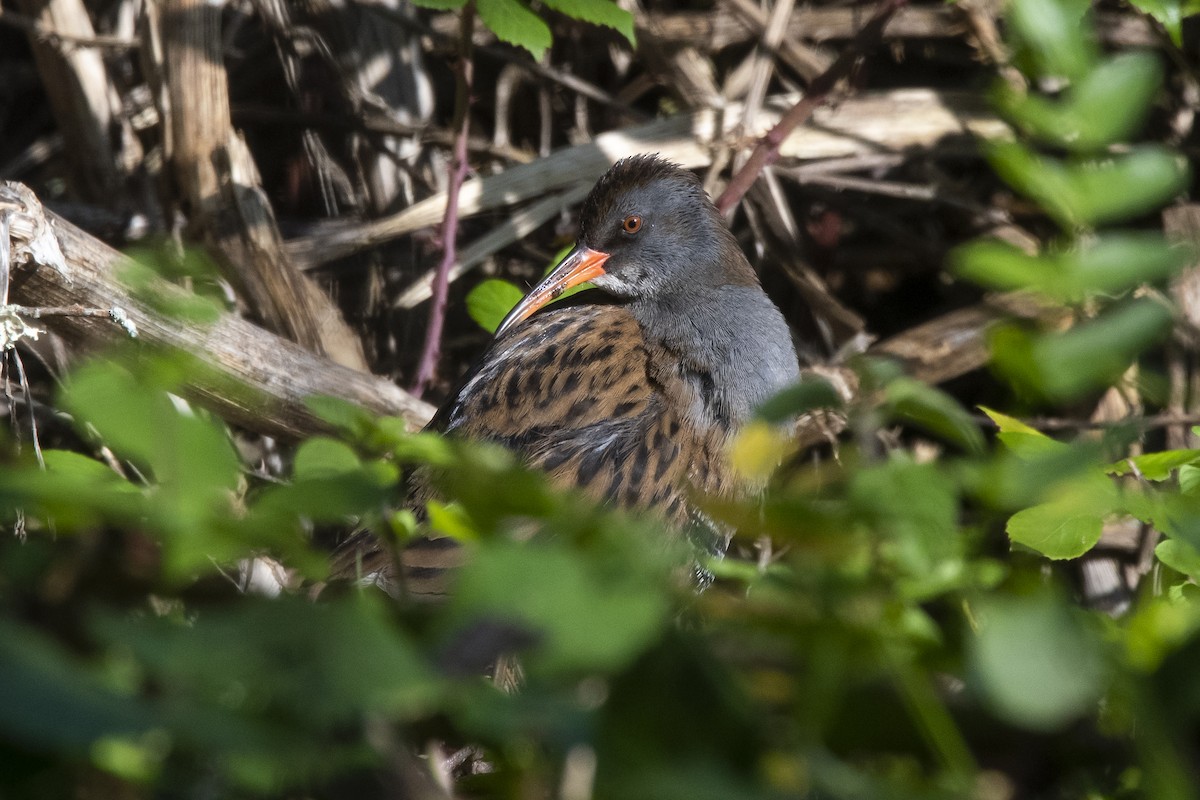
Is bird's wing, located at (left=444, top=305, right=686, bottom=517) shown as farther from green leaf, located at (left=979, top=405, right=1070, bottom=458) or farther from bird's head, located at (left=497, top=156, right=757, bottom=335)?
green leaf, located at (left=979, top=405, right=1070, bottom=458)

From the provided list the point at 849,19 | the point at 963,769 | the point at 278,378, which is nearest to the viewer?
the point at 963,769

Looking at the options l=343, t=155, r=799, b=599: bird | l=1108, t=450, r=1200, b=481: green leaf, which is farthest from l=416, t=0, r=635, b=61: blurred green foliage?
l=1108, t=450, r=1200, b=481: green leaf

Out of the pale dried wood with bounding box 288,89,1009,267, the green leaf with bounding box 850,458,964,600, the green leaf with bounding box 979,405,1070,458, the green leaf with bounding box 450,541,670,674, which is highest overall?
the green leaf with bounding box 450,541,670,674

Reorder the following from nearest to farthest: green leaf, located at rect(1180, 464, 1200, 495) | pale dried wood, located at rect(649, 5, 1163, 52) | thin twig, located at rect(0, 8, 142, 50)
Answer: green leaf, located at rect(1180, 464, 1200, 495) → thin twig, located at rect(0, 8, 142, 50) → pale dried wood, located at rect(649, 5, 1163, 52)

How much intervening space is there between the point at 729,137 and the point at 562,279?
818 mm

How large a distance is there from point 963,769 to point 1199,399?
298cm

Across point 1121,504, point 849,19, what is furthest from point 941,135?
point 1121,504

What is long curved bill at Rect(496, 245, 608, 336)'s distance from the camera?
11.2 ft

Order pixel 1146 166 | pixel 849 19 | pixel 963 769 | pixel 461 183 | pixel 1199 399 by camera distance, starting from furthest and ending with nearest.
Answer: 1. pixel 849 19
2. pixel 461 183
3. pixel 1199 399
4. pixel 1146 166
5. pixel 963 769

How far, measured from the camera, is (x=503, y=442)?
303 cm

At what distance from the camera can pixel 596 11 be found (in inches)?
114

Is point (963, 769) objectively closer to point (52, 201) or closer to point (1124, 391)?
point (1124, 391)

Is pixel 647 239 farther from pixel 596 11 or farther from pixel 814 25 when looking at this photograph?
pixel 814 25

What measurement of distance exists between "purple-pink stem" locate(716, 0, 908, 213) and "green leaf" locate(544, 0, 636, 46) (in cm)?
86
